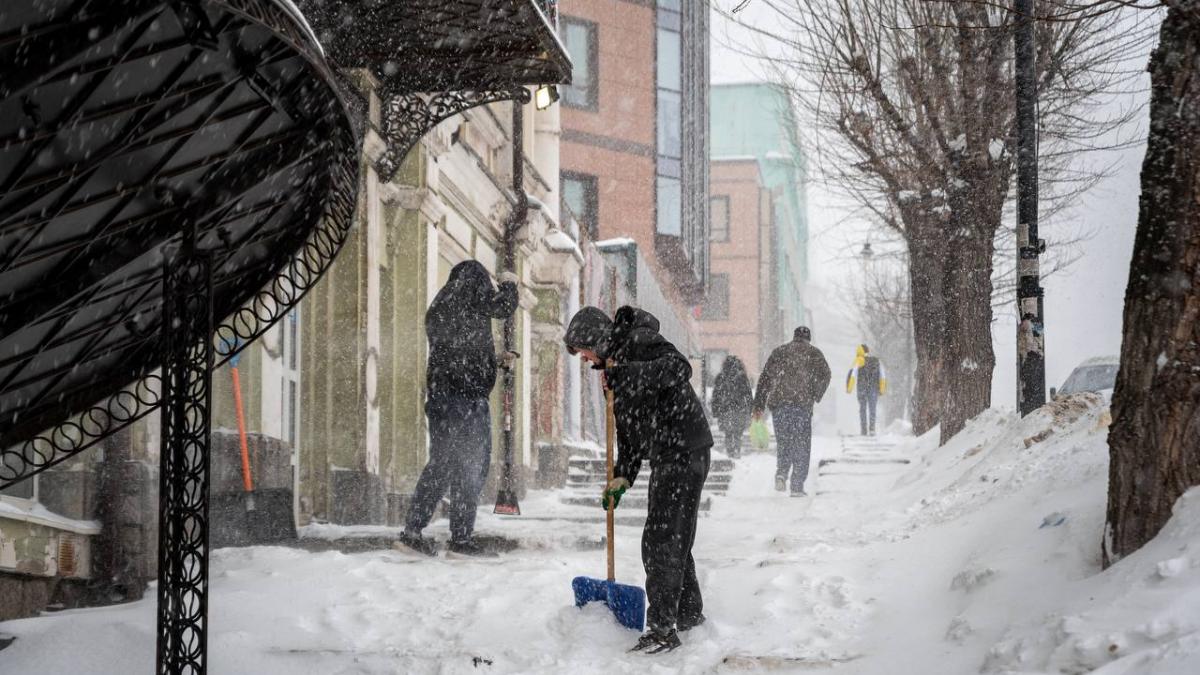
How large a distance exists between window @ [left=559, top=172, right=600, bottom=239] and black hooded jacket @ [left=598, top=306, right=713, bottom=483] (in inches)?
1062

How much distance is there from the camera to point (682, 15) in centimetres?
3472

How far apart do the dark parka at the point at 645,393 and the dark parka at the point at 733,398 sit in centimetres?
1475

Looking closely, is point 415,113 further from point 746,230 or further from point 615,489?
point 746,230

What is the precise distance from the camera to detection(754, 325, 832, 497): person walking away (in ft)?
45.0

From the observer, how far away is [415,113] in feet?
31.5

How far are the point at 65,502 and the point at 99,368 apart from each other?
151cm

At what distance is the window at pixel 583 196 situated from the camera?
32750 millimetres

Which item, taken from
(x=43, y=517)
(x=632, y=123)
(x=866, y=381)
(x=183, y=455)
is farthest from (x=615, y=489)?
(x=632, y=123)

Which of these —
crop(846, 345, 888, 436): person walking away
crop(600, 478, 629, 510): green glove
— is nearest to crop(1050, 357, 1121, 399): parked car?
crop(846, 345, 888, 436): person walking away

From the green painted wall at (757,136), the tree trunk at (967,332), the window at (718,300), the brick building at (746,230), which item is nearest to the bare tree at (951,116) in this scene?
the tree trunk at (967,332)

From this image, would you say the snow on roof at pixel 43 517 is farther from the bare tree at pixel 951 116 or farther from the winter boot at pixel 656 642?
the bare tree at pixel 951 116

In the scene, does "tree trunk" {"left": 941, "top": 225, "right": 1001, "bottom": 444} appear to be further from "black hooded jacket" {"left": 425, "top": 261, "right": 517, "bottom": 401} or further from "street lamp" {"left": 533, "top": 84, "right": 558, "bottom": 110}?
"black hooded jacket" {"left": 425, "top": 261, "right": 517, "bottom": 401}

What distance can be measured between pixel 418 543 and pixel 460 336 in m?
1.40

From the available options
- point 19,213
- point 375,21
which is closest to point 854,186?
point 375,21
